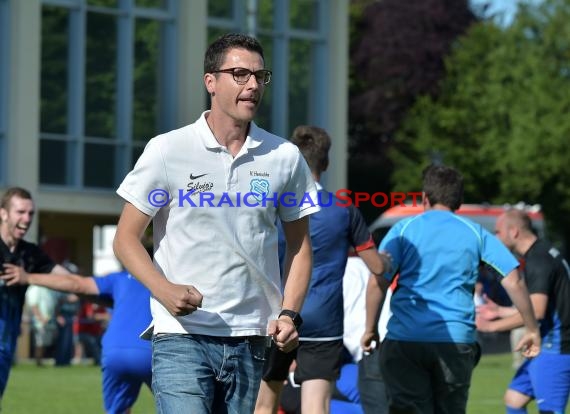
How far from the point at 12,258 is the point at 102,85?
929 inches

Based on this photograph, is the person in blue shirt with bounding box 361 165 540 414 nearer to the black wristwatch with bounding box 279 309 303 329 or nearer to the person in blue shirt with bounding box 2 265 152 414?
the person in blue shirt with bounding box 2 265 152 414

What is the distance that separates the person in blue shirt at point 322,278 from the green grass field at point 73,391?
6.32m

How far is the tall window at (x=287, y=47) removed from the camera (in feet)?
117

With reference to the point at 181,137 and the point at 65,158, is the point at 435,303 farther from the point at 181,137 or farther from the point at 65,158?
the point at 65,158

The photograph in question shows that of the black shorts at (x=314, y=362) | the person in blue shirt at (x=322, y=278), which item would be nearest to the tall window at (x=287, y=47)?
the black shorts at (x=314, y=362)

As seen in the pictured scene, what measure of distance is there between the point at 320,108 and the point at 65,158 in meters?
7.41

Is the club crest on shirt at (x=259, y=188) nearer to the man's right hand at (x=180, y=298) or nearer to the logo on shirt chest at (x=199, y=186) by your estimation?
the logo on shirt chest at (x=199, y=186)

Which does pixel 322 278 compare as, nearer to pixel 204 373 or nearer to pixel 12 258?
pixel 12 258

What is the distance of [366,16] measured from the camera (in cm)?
5831

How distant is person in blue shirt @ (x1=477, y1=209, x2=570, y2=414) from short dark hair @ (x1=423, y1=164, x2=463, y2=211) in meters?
1.88

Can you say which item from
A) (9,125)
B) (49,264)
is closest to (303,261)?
(49,264)

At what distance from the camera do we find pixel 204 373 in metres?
6.02

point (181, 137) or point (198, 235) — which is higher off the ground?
point (181, 137)

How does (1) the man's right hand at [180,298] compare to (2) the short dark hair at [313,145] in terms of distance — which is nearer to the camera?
(1) the man's right hand at [180,298]
